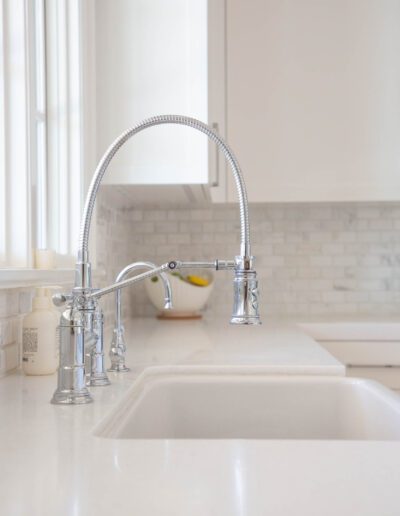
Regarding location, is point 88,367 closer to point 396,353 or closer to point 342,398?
point 342,398

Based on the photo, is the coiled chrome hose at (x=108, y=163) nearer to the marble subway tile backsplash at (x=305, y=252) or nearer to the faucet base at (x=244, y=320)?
the faucet base at (x=244, y=320)

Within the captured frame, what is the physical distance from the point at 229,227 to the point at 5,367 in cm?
195

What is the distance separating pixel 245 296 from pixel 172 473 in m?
0.37

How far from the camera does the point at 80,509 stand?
2.40ft

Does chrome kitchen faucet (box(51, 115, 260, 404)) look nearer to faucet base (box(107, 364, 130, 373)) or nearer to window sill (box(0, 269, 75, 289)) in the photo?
window sill (box(0, 269, 75, 289))

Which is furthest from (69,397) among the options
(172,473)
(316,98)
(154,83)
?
(316,98)

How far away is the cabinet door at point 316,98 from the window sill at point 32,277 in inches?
50.1

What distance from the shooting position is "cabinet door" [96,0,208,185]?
92.8 inches

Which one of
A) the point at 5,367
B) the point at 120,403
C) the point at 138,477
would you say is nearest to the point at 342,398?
the point at 120,403

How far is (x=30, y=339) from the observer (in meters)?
1.56

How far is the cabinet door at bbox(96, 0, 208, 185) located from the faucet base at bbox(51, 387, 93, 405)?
120 centimetres

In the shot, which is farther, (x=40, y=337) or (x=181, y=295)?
(x=181, y=295)

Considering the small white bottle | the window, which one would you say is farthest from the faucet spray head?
the window

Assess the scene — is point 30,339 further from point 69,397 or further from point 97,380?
point 69,397
